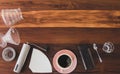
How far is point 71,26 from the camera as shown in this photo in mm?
1263

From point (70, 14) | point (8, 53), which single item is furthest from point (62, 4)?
point (8, 53)

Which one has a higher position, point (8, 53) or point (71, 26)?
point (71, 26)

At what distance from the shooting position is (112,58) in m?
1.21

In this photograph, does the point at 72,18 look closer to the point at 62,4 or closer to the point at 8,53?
the point at 62,4

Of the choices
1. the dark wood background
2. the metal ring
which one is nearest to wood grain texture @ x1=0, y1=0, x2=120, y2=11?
the dark wood background

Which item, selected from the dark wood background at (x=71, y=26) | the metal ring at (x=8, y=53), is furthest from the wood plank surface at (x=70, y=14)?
the metal ring at (x=8, y=53)

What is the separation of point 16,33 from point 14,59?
120 mm

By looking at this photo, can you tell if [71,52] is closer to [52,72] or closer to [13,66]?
[52,72]

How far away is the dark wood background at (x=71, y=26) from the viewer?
1.22 meters

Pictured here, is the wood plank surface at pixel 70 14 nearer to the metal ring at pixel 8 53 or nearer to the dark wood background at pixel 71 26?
the dark wood background at pixel 71 26

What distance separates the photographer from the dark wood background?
Result: 4.00 feet

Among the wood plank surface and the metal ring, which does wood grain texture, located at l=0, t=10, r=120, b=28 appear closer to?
the wood plank surface

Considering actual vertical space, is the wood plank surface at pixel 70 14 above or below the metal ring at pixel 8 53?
above

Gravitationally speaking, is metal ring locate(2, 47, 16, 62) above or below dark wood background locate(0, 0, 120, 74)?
below
